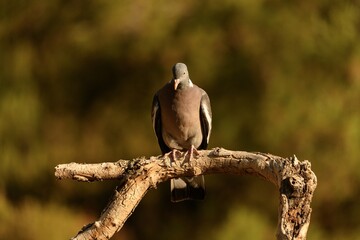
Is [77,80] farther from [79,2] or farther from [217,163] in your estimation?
[217,163]

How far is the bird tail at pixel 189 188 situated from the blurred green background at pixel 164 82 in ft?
4.64

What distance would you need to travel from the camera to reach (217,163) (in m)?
3.20

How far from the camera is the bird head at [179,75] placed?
4.02 metres

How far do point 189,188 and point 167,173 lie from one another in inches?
30.2

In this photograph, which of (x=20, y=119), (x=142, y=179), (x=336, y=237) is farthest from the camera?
(x=20, y=119)

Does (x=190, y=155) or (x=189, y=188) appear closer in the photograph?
(x=190, y=155)

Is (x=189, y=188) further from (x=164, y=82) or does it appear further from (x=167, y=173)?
(x=164, y=82)

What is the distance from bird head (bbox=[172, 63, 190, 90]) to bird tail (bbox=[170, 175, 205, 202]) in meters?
0.44

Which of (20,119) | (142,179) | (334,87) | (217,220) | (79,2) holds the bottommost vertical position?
(142,179)

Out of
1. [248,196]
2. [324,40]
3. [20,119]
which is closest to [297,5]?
[324,40]

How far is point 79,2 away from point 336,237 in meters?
2.36

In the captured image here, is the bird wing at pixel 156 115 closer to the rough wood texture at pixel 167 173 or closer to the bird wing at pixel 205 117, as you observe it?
the bird wing at pixel 205 117

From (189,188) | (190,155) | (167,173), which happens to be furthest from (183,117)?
(167,173)

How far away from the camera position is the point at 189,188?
398cm
